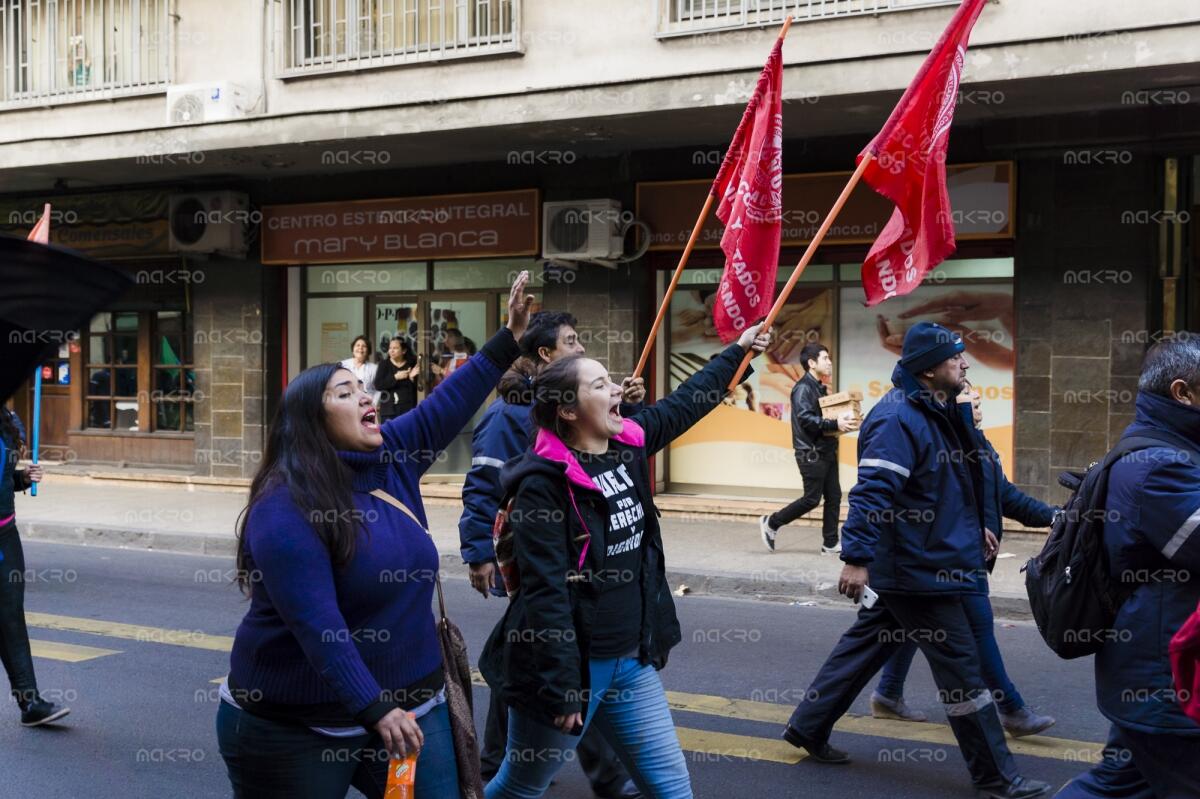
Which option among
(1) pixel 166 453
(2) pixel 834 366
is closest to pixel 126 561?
(1) pixel 166 453

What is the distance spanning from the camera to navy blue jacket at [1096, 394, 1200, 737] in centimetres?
338

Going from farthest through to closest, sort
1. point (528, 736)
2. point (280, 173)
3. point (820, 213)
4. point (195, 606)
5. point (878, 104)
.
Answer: point (280, 173) < point (820, 213) < point (878, 104) < point (195, 606) < point (528, 736)

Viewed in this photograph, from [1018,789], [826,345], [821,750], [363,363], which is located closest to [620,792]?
[821,750]

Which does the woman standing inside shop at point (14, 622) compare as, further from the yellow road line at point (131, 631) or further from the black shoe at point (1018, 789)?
the black shoe at point (1018, 789)

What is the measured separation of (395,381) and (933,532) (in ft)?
35.6

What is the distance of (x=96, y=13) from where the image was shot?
53.8 ft

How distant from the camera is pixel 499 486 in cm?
507

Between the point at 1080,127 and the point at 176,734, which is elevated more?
the point at 1080,127

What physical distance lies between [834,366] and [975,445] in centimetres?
799

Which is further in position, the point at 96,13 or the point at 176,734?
the point at 96,13

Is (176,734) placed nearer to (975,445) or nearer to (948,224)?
(975,445)

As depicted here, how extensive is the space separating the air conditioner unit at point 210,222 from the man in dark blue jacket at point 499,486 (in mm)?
11291

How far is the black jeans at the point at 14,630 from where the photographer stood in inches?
243

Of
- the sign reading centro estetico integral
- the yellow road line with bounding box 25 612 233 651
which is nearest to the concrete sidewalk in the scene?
the sign reading centro estetico integral
